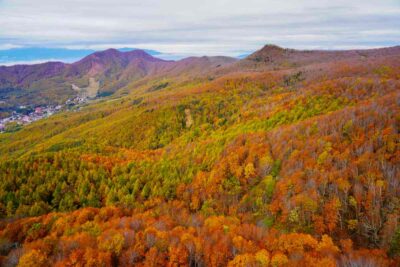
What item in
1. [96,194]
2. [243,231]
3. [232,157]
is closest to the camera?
[243,231]

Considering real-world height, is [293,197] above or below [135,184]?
above

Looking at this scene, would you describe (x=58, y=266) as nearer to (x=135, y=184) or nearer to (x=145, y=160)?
(x=135, y=184)

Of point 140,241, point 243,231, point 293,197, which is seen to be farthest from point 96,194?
point 293,197

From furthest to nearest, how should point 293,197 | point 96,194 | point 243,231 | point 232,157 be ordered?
1. point 232,157
2. point 96,194
3. point 293,197
4. point 243,231

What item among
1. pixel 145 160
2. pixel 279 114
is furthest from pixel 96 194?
pixel 279 114

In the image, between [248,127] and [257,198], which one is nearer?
[257,198]

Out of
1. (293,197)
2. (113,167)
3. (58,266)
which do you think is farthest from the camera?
(113,167)

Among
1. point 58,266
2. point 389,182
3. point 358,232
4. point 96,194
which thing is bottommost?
point 96,194

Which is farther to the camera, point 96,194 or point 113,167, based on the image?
point 113,167

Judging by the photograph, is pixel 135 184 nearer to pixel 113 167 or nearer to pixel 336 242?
pixel 113 167
